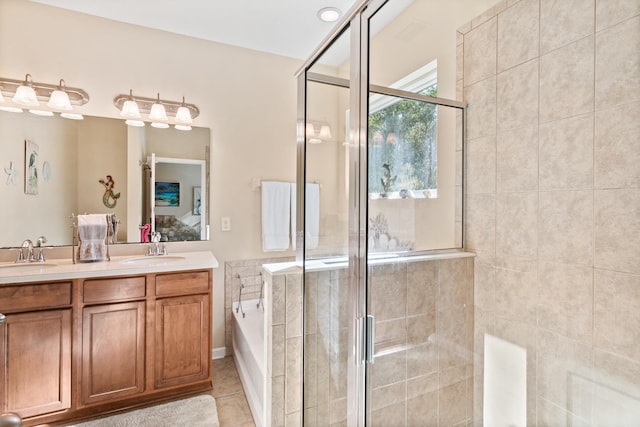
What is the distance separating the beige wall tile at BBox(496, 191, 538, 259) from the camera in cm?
131

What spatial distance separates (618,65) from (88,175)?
2.98m

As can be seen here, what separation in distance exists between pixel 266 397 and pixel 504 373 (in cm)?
112

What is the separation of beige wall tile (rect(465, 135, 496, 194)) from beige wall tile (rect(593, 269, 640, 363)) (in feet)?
1.79

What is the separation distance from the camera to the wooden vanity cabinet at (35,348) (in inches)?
64.1

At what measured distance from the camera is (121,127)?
2330 millimetres

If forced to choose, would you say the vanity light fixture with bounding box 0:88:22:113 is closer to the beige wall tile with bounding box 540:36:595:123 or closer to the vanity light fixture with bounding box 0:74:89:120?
the vanity light fixture with bounding box 0:74:89:120

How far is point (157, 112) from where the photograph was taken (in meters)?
2.41

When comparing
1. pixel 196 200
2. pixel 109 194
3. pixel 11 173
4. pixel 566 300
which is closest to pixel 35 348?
pixel 109 194

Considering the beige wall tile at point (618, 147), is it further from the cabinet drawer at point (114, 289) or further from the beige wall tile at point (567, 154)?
the cabinet drawer at point (114, 289)

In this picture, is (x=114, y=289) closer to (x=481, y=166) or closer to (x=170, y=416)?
(x=170, y=416)

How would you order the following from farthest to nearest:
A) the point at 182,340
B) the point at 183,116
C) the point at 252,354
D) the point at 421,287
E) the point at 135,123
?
the point at 183,116, the point at 135,123, the point at 182,340, the point at 252,354, the point at 421,287

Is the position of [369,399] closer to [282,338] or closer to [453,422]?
[282,338]

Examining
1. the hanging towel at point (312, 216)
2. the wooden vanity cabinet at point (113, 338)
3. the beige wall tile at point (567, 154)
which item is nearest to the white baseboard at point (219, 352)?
the wooden vanity cabinet at point (113, 338)

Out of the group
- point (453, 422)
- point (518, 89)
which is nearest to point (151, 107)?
point (518, 89)
